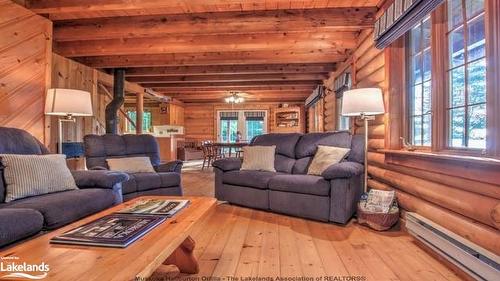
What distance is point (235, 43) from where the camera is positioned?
14.6 ft

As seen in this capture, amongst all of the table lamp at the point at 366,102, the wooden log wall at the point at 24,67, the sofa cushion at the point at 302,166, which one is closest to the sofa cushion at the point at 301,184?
the sofa cushion at the point at 302,166

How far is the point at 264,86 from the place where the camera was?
8.77 m

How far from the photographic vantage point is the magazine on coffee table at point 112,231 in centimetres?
127

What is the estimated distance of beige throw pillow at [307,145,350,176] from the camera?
3531 mm

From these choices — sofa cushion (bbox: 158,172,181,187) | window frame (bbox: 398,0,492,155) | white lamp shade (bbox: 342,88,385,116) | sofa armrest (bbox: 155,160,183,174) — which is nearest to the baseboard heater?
window frame (bbox: 398,0,492,155)

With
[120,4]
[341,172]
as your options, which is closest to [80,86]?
[120,4]

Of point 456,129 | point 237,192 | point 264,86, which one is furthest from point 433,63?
point 264,86

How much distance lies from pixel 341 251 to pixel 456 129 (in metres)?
1.23

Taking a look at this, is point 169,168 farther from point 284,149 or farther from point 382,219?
point 382,219

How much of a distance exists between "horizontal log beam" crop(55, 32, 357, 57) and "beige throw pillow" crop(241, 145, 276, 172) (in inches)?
59.2

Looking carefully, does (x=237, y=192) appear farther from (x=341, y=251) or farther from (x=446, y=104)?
(x=446, y=104)

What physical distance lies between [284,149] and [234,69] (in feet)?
8.79

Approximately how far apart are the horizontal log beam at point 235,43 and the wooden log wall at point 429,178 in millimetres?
471

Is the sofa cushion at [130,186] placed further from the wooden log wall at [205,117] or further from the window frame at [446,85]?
the wooden log wall at [205,117]
